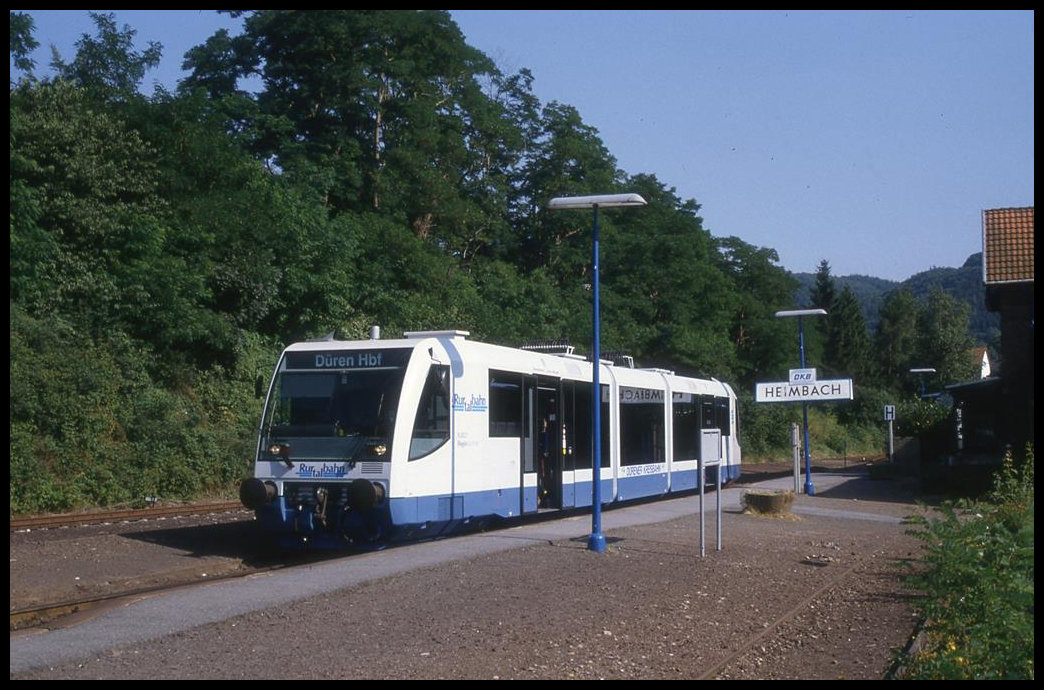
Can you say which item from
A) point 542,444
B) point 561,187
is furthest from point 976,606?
point 561,187

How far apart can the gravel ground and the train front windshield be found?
70.4 inches

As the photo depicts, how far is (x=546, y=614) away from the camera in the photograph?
10328 mm

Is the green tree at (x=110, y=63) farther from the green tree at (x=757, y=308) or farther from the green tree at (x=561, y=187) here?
the green tree at (x=757, y=308)

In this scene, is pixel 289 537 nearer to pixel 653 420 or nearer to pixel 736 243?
pixel 653 420

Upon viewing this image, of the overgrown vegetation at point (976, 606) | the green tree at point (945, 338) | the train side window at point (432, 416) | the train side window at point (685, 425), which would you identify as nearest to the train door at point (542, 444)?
the train side window at point (432, 416)

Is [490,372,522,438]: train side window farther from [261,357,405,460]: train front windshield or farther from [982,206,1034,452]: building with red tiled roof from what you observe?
[982,206,1034,452]: building with red tiled roof

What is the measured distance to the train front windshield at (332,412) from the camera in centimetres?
1419

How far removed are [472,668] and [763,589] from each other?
5421mm

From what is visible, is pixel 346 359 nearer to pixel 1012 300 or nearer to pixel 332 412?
pixel 332 412

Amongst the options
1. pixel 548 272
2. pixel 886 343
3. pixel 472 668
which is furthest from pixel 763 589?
pixel 886 343

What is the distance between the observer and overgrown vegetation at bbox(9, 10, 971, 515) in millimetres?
24281

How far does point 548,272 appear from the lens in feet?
176

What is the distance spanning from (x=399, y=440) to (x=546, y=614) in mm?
4310

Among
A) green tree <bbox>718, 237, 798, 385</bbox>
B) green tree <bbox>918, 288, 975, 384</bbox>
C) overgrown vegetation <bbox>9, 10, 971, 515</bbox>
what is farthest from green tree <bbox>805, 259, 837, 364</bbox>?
overgrown vegetation <bbox>9, 10, 971, 515</bbox>
